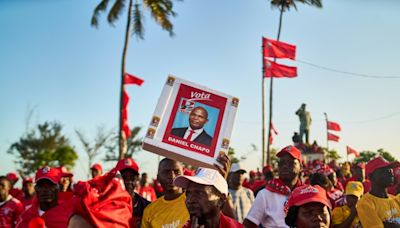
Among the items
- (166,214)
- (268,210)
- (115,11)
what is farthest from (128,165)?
(115,11)

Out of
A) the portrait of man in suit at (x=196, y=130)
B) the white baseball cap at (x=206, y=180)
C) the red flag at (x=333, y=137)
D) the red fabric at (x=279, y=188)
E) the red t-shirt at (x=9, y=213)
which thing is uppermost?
the red flag at (x=333, y=137)

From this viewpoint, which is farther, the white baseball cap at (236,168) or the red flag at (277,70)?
the red flag at (277,70)

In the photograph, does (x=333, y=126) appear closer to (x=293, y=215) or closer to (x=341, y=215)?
(x=341, y=215)

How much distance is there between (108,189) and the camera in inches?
86.4

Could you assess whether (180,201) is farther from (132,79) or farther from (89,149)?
(89,149)

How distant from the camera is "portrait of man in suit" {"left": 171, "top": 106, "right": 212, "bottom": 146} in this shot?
340 centimetres

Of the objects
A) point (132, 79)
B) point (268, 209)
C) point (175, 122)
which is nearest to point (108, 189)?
point (175, 122)

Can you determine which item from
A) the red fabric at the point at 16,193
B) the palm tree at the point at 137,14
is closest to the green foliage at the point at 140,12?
the palm tree at the point at 137,14

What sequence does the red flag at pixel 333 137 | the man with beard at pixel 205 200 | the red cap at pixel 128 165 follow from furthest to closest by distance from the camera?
1. the red flag at pixel 333 137
2. the red cap at pixel 128 165
3. the man with beard at pixel 205 200

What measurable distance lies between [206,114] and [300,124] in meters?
18.2

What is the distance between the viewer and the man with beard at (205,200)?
2684mm

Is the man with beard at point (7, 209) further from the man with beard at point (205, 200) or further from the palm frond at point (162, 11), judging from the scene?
the palm frond at point (162, 11)

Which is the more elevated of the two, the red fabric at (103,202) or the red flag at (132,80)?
the red flag at (132,80)

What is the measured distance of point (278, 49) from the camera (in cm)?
1555
